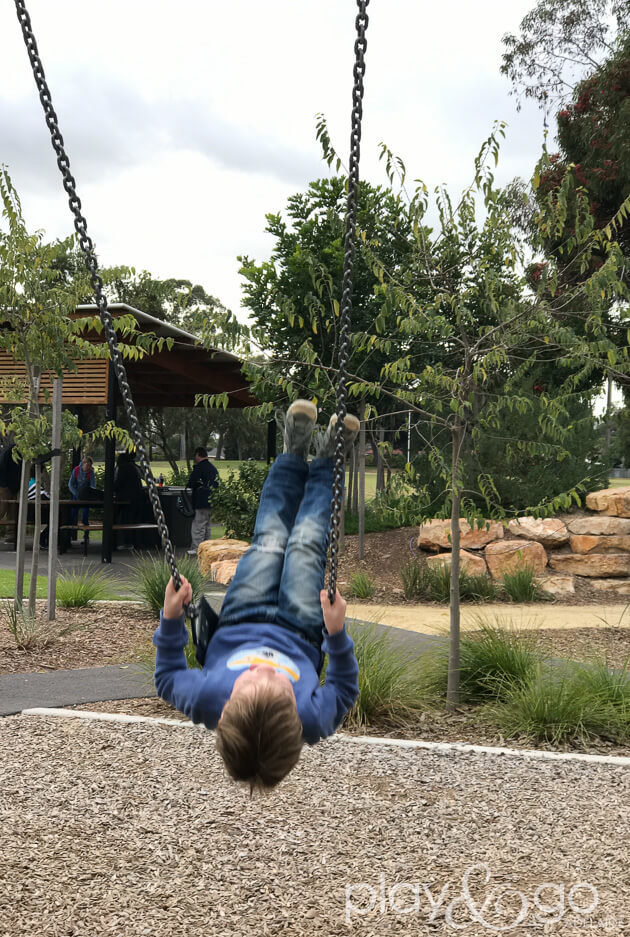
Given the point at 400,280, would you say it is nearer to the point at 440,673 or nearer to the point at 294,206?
the point at 440,673

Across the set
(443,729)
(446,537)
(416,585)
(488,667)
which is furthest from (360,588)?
(443,729)

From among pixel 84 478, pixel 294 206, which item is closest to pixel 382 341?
pixel 294 206

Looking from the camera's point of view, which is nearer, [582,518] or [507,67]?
[582,518]

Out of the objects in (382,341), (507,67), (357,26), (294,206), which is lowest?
(382,341)

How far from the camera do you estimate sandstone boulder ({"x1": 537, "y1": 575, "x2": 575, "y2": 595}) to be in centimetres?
1103

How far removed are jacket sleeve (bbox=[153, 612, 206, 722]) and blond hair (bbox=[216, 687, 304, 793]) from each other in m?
0.27

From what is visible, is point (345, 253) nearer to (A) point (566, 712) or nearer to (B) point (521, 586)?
(A) point (566, 712)

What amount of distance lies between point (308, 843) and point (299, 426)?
5.76 feet

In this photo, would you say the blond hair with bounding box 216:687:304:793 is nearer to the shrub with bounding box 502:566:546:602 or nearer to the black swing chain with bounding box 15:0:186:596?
the black swing chain with bounding box 15:0:186:596

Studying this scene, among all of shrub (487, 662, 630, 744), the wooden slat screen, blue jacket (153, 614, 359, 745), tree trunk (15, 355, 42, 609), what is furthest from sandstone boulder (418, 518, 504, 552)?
A: blue jacket (153, 614, 359, 745)

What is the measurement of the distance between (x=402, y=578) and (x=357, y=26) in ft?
28.1

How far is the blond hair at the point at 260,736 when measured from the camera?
247 cm

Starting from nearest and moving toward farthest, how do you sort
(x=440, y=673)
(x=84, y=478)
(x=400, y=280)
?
(x=440, y=673), (x=400, y=280), (x=84, y=478)

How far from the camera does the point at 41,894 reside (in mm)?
3168
